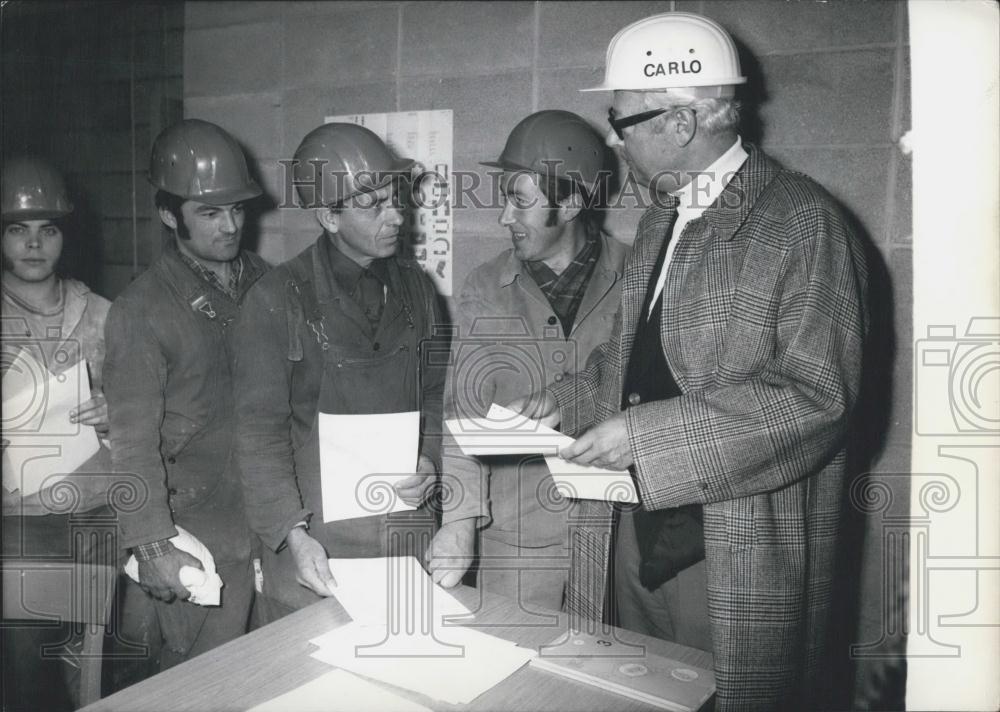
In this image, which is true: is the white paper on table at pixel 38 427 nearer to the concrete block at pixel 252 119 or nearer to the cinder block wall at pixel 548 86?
Result: the cinder block wall at pixel 548 86

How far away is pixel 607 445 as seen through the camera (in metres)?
1.59

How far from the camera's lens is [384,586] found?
1.78 metres

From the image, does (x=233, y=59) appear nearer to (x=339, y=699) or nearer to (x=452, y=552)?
(x=452, y=552)

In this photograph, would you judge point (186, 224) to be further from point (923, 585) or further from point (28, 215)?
point (923, 585)

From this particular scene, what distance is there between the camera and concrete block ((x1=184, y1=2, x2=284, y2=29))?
141 inches

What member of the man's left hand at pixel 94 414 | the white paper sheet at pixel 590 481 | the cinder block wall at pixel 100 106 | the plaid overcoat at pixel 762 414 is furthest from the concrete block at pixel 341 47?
the white paper sheet at pixel 590 481

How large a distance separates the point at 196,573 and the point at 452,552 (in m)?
0.93

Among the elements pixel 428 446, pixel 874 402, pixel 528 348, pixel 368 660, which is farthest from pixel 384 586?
pixel 874 402

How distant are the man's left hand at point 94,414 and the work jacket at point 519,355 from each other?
4.01ft

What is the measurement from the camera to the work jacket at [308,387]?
7.23ft

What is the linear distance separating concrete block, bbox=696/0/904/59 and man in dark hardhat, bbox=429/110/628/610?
0.62 meters

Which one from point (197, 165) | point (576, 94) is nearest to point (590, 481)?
point (576, 94)

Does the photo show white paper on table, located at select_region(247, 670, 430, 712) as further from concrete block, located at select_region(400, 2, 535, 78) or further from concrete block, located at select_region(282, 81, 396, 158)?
concrete block, located at select_region(282, 81, 396, 158)

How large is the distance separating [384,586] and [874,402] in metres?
1.75
